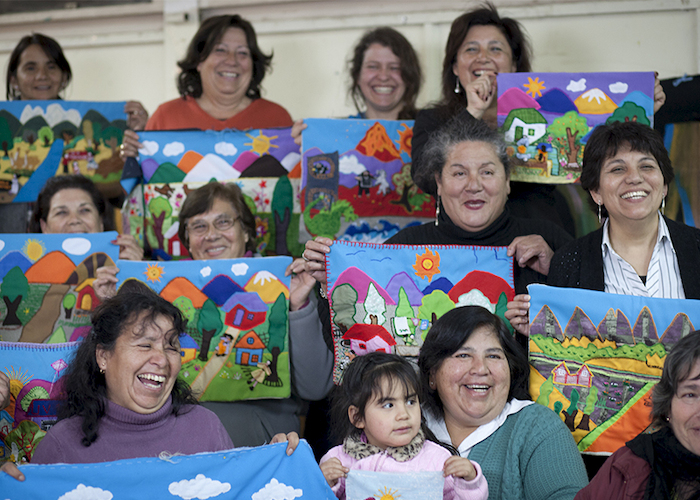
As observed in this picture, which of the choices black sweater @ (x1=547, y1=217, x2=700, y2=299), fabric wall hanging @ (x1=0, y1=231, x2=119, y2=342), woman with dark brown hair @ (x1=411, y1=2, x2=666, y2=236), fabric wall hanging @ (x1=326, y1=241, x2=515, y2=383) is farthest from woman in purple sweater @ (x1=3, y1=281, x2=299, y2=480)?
woman with dark brown hair @ (x1=411, y1=2, x2=666, y2=236)

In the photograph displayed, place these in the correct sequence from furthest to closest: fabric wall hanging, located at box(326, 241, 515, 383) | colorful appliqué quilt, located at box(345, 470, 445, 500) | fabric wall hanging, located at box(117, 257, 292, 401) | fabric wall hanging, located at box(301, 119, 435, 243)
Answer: fabric wall hanging, located at box(301, 119, 435, 243) < fabric wall hanging, located at box(117, 257, 292, 401) < fabric wall hanging, located at box(326, 241, 515, 383) < colorful appliqué quilt, located at box(345, 470, 445, 500)

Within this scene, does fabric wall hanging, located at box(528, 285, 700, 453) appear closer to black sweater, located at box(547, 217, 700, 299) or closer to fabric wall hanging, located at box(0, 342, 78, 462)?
black sweater, located at box(547, 217, 700, 299)

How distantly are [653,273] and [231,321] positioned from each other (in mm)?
1586

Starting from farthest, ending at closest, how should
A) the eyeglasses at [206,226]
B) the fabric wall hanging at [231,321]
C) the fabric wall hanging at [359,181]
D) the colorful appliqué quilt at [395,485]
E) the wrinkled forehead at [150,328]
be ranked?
the fabric wall hanging at [359,181] < the eyeglasses at [206,226] < the fabric wall hanging at [231,321] < the wrinkled forehead at [150,328] < the colorful appliqué quilt at [395,485]

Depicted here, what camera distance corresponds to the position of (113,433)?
2.18 meters

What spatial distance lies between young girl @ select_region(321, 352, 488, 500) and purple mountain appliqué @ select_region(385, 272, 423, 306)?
47cm

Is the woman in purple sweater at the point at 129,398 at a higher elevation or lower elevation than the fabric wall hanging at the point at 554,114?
lower

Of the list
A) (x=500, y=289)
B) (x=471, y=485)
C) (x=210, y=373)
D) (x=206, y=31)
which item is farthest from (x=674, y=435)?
(x=206, y=31)

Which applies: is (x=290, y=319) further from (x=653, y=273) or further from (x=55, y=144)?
(x=55, y=144)

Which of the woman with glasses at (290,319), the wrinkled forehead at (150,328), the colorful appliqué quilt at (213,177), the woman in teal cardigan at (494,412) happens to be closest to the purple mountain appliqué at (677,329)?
the woman in teal cardigan at (494,412)

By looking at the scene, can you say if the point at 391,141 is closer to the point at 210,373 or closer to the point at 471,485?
the point at 210,373

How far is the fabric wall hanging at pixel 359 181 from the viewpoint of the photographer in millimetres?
3668

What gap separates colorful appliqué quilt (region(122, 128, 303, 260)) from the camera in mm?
3764

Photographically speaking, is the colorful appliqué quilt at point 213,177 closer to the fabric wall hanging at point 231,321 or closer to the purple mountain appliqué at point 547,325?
the fabric wall hanging at point 231,321
